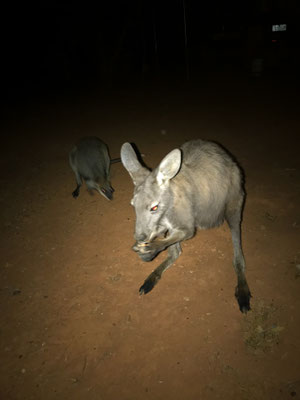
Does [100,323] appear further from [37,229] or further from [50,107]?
[50,107]

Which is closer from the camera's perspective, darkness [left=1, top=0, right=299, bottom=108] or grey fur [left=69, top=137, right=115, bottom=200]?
grey fur [left=69, top=137, right=115, bottom=200]

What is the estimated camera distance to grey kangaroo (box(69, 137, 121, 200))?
4410mm

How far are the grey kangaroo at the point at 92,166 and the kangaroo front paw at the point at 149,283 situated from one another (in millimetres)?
1745

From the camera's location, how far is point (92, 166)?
4516 millimetres

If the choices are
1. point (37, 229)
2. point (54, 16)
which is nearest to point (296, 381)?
point (37, 229)

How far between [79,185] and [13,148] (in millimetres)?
3312

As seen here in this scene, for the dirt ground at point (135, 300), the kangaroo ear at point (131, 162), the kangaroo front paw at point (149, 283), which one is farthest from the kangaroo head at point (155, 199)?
the dirt ground at point (135, 300)

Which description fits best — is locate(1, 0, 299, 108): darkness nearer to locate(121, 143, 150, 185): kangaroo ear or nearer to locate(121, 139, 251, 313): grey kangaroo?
locate(121, 139, 251, 313): grey kangaroo

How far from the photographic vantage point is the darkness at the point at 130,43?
13.2m

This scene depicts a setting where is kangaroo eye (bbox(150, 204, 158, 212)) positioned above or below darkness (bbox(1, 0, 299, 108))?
below

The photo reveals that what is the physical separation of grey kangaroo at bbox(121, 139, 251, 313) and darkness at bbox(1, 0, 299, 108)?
11.9 meters

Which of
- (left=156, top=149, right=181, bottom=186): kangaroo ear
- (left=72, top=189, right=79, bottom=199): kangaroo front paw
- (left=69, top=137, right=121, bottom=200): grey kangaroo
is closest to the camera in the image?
(left=156, top=149, right=181, bottom=186): kangaroo ear

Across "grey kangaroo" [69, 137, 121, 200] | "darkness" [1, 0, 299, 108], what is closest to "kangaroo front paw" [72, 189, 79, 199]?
"grey kangaroo" [69, 137, 121, 200]

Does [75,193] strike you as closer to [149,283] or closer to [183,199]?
[149,283]
